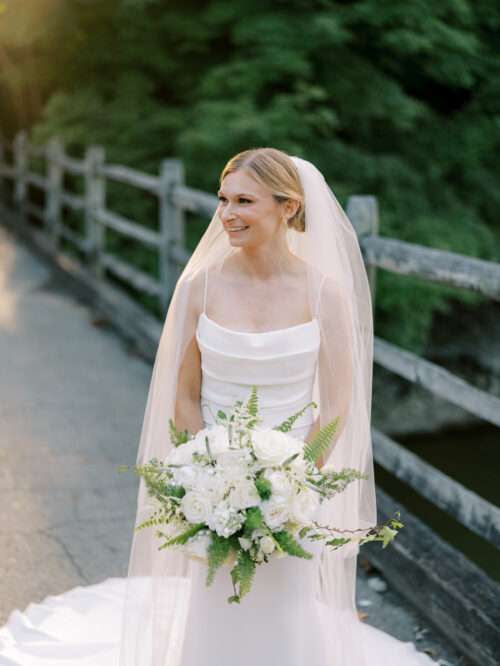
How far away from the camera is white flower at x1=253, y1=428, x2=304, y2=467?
2.46 meters

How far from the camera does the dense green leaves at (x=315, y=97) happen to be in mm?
9805

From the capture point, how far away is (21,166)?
15703mm

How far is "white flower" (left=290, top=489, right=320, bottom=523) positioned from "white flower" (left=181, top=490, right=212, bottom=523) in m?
0.22

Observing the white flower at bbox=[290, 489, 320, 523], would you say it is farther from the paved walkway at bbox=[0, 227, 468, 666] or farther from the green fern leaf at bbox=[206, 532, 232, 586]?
the paved walkway at bbox=[0, 227, 468, 666]

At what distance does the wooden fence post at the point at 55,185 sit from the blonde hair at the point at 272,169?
9719mm

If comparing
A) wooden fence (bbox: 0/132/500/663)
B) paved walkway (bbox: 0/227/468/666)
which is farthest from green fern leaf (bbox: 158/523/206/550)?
wooden fence (bbox: 0/132/500/663)

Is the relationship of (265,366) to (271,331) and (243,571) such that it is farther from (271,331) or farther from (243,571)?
(243,571)

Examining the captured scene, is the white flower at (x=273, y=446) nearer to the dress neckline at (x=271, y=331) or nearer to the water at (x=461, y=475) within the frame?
the dress neckline at (x=271, y=331)

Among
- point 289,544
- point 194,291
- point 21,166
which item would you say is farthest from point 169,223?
point 21,166

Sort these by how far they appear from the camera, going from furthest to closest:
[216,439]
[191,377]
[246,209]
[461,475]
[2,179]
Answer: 1. [2,179]
2. [461,475]
3. [191,377]
4. [246,209]
5. [216,439]

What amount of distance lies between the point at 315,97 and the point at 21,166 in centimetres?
729

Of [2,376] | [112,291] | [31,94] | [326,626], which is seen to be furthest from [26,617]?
[31,94]

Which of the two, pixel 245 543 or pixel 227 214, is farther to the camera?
pixel 227 214

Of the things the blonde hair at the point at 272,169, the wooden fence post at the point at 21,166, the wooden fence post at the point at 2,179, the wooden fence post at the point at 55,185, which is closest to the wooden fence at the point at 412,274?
the blonde hair at the point at 272,169
